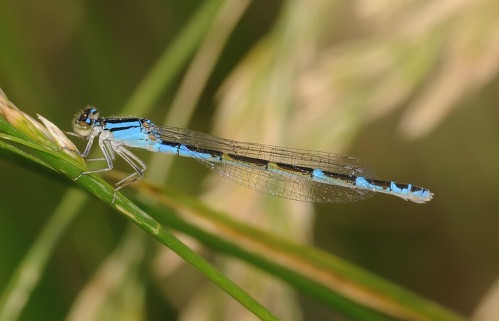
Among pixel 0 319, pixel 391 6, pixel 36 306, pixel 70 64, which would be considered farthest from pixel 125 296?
pixel 70 64

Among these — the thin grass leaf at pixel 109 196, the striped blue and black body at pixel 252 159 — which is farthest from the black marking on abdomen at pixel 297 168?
the thin grass leaf at pixel 109 196

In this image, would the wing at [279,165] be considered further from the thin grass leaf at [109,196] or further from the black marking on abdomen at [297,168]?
the thin grass leaf at [109,196]

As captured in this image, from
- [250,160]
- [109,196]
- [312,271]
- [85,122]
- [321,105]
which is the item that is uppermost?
[321,105]

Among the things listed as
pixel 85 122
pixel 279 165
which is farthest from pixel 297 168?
pixel 85 122

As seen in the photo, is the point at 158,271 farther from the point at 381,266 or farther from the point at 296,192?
the point at 381,266

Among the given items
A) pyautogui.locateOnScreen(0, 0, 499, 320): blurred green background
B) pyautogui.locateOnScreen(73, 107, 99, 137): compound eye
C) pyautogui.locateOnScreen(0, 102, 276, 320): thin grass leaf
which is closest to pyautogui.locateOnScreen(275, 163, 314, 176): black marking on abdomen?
pyautogui.locateOnScreen(0, 0, 499, 320): blurred green background

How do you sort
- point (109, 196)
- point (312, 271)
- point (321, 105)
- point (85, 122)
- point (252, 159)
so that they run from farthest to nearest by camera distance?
point (252, 159) → point (85, 122) → point (321, 105) → point (312, 271) → point (109, 196)

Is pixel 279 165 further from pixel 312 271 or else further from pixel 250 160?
pixel 312 271
